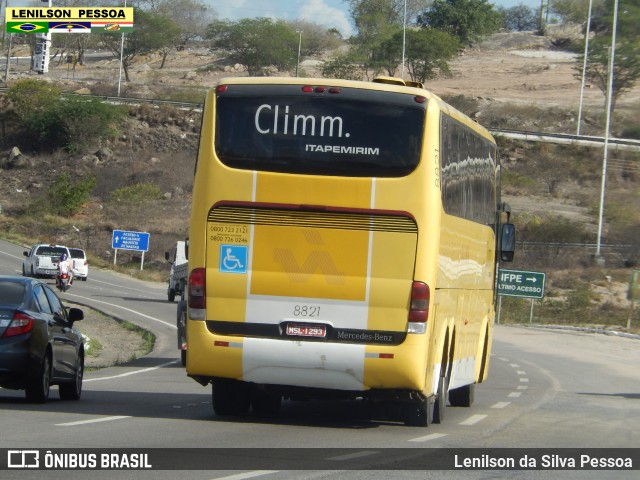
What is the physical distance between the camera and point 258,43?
125m

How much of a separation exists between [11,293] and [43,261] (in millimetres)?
38572

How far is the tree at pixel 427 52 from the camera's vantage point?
113 metres

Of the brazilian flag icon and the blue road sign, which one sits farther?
the blue road sign

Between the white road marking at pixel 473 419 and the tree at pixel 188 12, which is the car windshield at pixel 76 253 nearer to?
A: the white road marking at pixel 473 419

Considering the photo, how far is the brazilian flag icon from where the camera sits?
56.2 m

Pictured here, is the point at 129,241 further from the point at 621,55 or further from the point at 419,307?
the point at 419,307

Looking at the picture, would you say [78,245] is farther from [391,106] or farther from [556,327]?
[391,106]

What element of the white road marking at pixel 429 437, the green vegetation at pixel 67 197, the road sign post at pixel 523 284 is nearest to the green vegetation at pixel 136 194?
the green vegetation at pixel 67 197

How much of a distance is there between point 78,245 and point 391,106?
60.5 m

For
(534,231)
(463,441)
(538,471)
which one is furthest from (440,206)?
(534,231)

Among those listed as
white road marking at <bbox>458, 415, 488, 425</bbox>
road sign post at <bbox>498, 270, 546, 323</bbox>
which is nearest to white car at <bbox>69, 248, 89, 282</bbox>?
road sign post at <bbox>498, 270, 546, 323</bbox>

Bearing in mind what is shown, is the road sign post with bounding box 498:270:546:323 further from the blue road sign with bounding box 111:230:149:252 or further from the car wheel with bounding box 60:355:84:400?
the car wheel with bounding box 60:355:84:400

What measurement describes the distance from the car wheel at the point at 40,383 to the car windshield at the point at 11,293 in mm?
766

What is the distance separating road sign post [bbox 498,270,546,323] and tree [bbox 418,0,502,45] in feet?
311
